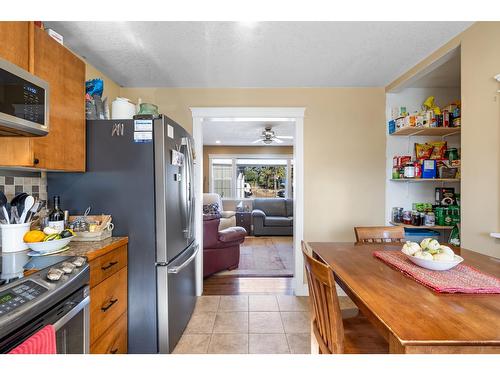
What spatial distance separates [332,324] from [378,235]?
1209 millimetres

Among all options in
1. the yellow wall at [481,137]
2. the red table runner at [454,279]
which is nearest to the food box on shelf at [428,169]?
the yellow wall at [481,137]

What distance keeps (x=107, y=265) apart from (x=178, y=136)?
3.44 feet

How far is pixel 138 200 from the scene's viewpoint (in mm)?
1722

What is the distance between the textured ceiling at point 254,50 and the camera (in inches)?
68.2

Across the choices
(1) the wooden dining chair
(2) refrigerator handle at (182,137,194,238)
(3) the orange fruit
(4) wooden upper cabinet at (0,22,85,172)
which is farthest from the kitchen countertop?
(1) the wooden dining chair

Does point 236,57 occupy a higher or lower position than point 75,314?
higher

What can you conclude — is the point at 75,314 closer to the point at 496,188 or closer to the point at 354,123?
the point at 496,188

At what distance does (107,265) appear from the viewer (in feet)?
4.81

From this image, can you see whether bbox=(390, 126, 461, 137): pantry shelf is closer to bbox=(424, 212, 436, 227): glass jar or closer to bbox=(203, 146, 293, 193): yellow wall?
bbox=(424, 212, 436, 227): glass jar

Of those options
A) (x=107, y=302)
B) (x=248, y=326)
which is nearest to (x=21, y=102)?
(x=107, y=302)

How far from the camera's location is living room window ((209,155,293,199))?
7.25 m

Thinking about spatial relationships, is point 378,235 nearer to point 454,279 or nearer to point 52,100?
point 454,279
